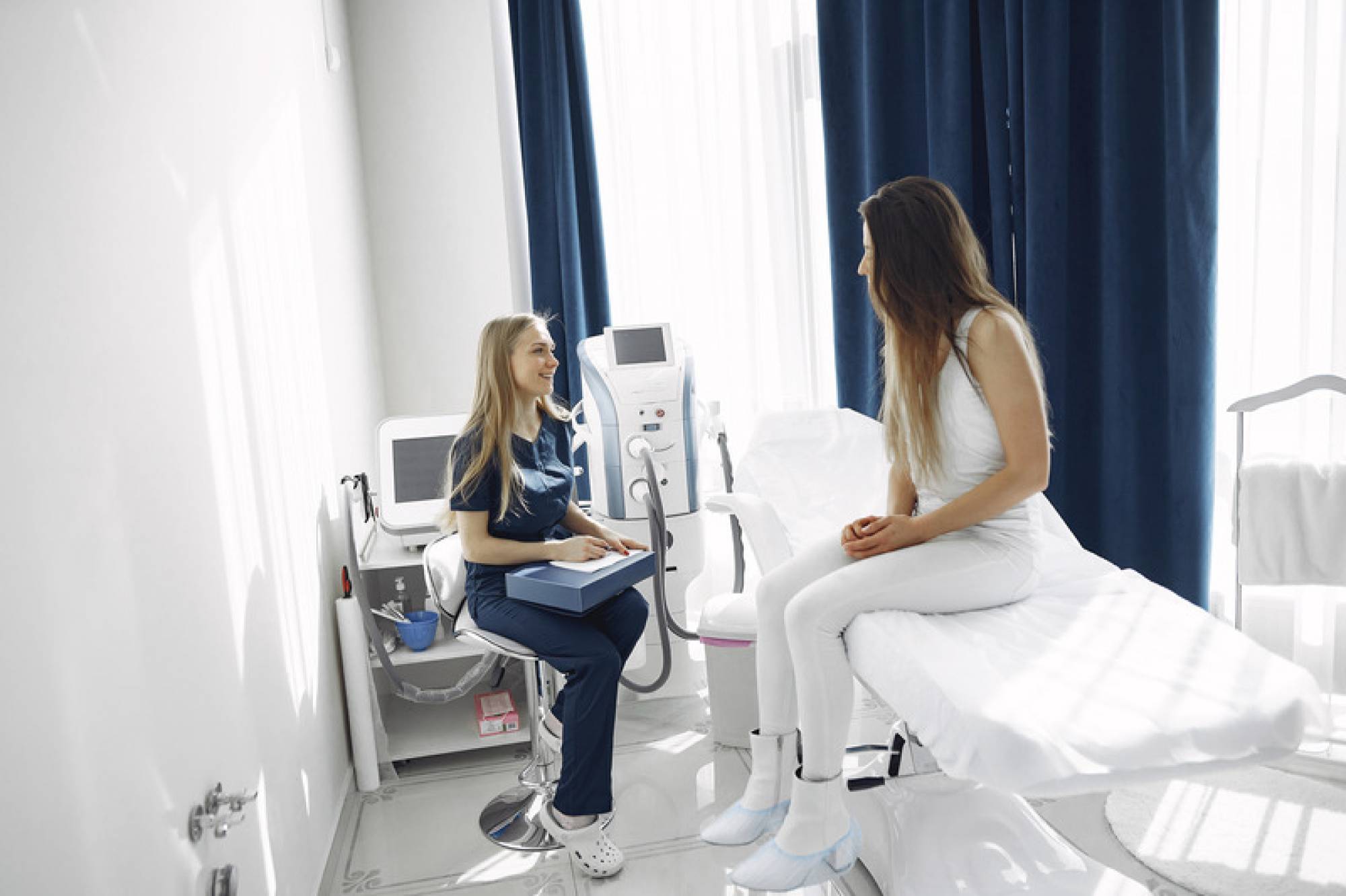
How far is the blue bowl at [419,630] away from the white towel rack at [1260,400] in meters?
1.92

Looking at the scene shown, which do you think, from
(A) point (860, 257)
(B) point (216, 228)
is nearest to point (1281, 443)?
(A) point (860, 257)

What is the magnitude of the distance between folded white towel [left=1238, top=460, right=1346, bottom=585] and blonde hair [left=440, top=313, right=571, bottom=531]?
1.60 meters

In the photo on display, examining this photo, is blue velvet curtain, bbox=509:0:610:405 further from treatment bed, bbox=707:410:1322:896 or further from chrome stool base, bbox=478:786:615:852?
chrome stool base, bbox=478:786:615:852

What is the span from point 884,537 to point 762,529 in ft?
1.72

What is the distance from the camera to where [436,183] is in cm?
336

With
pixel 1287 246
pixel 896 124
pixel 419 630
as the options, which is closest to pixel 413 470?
pixel 419 630

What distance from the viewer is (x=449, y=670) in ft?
10.8

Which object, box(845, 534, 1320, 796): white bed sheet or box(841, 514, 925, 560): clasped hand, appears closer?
box(845, 534, 1320, 796): white bed sheet

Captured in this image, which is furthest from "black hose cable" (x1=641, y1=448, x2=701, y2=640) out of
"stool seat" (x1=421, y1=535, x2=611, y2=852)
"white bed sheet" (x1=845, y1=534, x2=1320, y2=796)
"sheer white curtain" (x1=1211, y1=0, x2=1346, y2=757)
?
"sheer white curtain" (x1=1211, y1=0, x2=1346, y2=757)

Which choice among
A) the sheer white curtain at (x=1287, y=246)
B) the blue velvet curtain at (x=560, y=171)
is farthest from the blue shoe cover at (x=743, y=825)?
the blue velvet curtain at (x=560, y=171)

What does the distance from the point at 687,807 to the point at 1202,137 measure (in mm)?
2266

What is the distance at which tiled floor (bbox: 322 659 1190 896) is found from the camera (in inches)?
82.5

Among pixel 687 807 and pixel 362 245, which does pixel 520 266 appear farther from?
pixel 687 807

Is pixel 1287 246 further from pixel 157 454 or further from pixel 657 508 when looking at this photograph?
pixel 157 454
